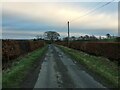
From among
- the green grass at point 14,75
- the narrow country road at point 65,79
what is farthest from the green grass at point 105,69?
the green grass at point 14,75

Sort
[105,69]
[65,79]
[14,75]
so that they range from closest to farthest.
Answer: [65,79]
[14,75]
[105,69]

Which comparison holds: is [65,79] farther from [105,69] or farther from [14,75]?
[105,69]

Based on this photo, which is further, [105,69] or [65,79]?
[105,69]

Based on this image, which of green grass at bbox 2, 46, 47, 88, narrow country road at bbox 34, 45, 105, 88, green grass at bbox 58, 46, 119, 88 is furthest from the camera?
green grass at bbox 58, 46, 119, 88

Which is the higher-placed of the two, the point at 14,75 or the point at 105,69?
the point at 14,75

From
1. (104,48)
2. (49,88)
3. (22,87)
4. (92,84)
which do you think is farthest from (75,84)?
(104,48)

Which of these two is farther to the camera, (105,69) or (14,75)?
(105,69)

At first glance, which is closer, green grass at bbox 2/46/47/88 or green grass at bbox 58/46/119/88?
green grass at bbox 2/46/47/88

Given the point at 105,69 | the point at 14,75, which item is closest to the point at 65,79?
the point at 14,75

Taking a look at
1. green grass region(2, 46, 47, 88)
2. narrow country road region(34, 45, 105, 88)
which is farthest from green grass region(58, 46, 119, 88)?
green grass region(2, 46, 47, 88)

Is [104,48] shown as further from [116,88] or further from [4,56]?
[116,88]

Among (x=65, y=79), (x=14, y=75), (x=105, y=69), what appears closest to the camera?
(x=65, y=79)

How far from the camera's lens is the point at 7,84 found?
11.4m

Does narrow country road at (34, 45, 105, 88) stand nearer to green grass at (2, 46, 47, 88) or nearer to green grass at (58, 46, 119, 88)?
green grass at (58, 46, 119, 88)
